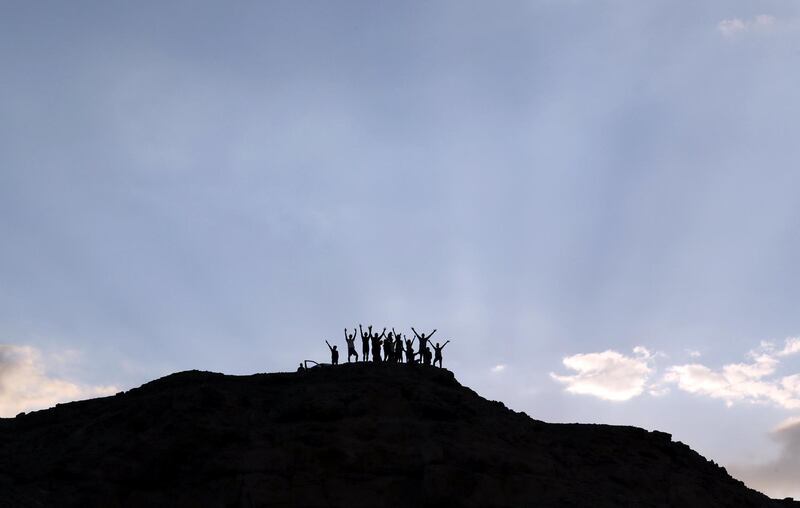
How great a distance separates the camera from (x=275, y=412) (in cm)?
2956

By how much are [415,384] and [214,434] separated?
857 cm

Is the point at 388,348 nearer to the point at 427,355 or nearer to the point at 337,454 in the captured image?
the point at 427,355

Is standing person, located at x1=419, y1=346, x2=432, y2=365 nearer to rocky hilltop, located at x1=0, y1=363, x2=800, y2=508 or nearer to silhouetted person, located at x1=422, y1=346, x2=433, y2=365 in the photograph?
silhouetted person, located at x1=422, y1=346, x2=433, y2=365

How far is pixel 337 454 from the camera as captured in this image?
26.3m

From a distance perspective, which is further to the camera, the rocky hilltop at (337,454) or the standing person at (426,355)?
the standing person at (426,355)

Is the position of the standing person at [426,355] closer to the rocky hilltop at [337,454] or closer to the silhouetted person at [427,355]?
the silhouetted person at [427,355]

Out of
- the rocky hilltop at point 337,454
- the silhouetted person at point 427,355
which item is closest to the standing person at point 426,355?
the silhouetted person at point 427,355

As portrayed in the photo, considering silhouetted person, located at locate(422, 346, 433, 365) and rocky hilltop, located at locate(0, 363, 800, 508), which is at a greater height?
silhouetted person, located at locate(422, 346, 433, 365)

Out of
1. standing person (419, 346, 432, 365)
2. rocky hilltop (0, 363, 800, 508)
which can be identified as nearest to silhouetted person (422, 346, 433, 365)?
standing person (419, 346, 432, 365)

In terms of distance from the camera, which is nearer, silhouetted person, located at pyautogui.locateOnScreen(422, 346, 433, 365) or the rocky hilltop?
the rocky hilltop

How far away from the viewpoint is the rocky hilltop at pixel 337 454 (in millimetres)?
25688

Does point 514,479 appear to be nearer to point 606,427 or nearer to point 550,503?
point 550,503

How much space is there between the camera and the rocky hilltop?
2569 centimetres

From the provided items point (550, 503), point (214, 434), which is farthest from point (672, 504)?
point (214, 434)
